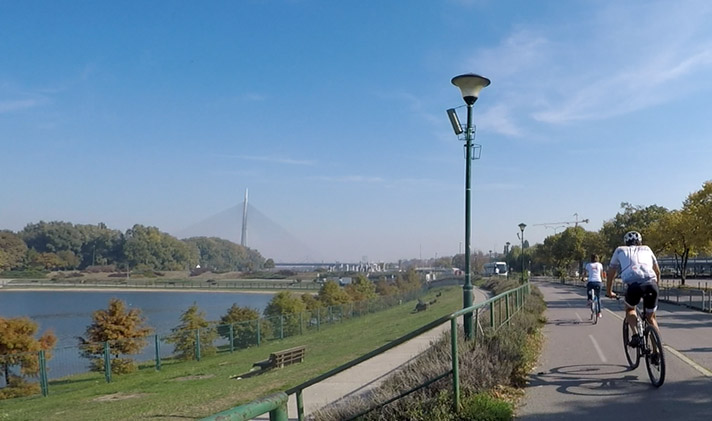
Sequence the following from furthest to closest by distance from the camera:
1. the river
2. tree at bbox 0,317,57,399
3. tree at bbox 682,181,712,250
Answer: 1. tree at bbox 682,181,712,250
2. the river
3. tree at bbox 0,317,57,399

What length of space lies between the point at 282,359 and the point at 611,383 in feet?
45.2

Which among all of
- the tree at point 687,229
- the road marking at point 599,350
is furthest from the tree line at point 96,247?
the road marking at point 599,350

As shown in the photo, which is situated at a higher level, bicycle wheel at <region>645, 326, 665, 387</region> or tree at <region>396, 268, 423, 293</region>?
bicycle wheel at <region>645, 326, 665, 387</region>

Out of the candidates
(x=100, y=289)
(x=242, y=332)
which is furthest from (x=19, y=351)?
(x=100, y=289)

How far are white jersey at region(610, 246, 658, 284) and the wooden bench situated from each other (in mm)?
14113

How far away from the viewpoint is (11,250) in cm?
15250

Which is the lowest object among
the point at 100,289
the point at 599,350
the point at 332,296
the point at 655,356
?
the point at 100,289

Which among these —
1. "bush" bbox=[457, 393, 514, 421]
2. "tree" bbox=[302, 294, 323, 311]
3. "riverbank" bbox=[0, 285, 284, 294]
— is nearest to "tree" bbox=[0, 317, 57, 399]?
"bush" bbox=[457, 393, 514, 421]

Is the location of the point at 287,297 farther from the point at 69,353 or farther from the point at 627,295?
the point at 627,295

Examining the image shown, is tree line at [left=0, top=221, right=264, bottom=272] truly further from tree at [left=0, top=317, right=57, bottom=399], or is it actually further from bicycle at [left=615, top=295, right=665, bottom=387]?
bicycle at [left=615, top=295, right=665, bottom=387]

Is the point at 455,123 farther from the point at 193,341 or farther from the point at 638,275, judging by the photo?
the point at 193,341

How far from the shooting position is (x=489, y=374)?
6.80m

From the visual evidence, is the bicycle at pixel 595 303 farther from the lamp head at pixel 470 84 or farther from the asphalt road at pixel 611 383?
the lamp head at pixel 470 84

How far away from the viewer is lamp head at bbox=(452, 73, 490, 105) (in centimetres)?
999
